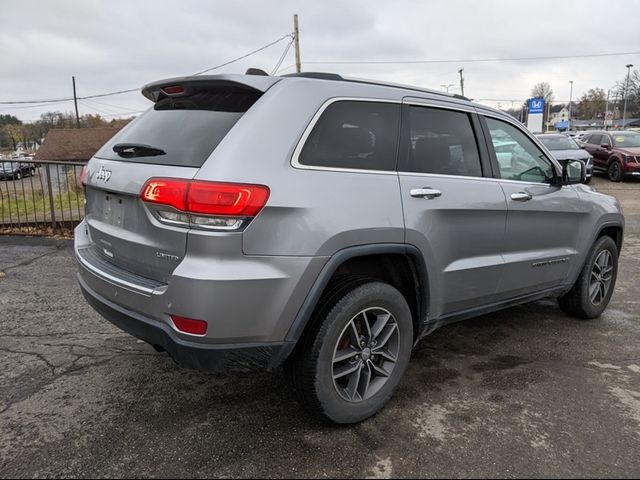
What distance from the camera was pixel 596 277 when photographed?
4699 mm

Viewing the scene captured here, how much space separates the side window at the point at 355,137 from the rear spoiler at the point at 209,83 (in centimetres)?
35

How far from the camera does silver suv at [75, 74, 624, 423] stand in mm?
2350

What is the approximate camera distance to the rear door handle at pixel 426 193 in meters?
2.95

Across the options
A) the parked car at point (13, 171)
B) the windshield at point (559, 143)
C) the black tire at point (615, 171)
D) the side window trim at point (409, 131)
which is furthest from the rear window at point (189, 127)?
the black tire at point (615, 171)

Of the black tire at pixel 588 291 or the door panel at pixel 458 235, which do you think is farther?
the black tire at pixel 588 291

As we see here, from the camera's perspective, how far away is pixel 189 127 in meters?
2.73

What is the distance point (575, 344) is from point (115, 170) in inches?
144

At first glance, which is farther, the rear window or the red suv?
the red suv

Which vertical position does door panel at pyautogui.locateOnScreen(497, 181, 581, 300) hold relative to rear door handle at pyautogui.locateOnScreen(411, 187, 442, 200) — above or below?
below

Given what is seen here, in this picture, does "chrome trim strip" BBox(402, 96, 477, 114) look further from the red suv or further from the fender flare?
the red suv

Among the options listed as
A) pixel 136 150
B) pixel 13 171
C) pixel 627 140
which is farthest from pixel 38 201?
pixel 627 140

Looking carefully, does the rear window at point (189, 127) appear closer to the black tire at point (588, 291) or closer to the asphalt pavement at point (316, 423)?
the asphalt pavement at point (316, 423)

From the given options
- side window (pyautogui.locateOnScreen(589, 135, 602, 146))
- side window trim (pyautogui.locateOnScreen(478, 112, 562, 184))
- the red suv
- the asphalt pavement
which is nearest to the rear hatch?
the asphalt pavement

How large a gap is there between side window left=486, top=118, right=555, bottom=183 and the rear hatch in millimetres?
1901
